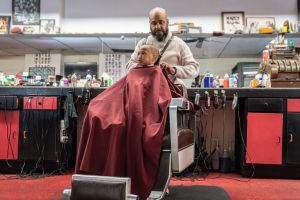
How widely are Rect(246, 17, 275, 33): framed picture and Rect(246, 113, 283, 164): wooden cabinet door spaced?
174 centimetres

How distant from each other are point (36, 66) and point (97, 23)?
143 cm

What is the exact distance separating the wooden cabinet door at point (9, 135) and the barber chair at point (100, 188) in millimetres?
2140

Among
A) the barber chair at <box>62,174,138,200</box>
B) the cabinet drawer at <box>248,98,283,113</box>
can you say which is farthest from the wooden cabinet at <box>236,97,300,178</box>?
the barber chair at <box>62,174,138,200</box>

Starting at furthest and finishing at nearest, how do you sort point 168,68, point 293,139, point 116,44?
point 116,44
point 293,139
point 168,68

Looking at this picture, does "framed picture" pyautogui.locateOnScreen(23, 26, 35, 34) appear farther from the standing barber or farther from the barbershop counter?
the standing barber

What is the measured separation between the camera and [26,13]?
4660 millimetres

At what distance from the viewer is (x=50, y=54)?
17.2 feet

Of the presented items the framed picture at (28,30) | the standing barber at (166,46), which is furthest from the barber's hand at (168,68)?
the framed picture at (28,30)

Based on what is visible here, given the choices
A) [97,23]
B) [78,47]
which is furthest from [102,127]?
[78,47]

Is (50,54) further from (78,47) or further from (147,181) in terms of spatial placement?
(147,181)

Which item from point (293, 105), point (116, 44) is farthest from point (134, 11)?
point (293, 105)

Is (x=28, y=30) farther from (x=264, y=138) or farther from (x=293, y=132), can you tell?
(x=293, y=132)

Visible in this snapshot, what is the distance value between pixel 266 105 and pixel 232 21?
1.85m

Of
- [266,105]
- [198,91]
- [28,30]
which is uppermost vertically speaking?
[28,30]
